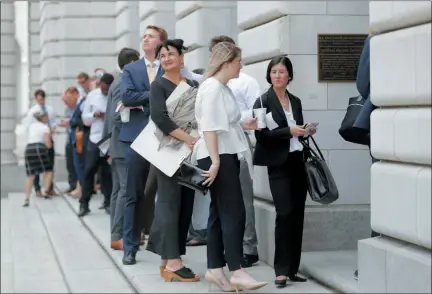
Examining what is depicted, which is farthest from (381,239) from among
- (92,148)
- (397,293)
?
(92,148)

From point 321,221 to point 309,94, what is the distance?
3.68ft

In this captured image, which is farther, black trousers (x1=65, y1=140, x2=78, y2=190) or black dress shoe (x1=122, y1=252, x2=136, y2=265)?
black trousers (x1=65, y1=140, x2=78, y2=190)

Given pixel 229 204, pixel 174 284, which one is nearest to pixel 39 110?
pixel 174 284

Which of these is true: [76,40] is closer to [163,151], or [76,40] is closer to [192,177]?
[163,151]

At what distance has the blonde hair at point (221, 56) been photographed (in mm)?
7727

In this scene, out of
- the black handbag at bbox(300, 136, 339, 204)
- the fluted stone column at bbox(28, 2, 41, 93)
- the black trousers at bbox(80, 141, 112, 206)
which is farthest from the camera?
the fluted stone column at bbox(28, 2, 41, 93)

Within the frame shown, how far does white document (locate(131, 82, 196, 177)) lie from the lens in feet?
27.4

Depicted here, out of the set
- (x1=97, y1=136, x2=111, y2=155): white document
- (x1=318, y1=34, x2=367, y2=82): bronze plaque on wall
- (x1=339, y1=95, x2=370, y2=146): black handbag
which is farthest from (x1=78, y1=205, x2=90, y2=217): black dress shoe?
(x1=339, y1=95, x2=370, y2=146): black handbag

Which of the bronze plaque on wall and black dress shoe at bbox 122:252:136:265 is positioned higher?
the bronze plaque on wall

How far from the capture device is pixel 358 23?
9391 millimetres

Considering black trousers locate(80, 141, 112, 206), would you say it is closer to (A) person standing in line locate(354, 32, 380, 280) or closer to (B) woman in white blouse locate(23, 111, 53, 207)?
(B) woman in white blouse locate(23, 111, 53, 207)

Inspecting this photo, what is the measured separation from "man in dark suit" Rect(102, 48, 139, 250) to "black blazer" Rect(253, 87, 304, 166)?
236 centimetres

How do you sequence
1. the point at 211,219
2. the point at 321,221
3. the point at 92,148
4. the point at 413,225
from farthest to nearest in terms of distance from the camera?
the point at 92,148 → the point at 321,221 → the point at 211,219 → the point at 413,225

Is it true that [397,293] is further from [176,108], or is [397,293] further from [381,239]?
[176,108]
